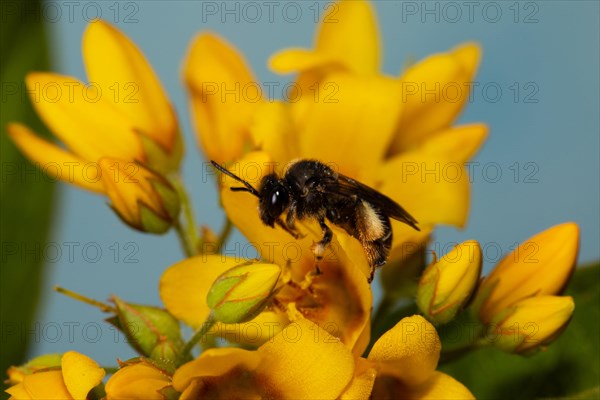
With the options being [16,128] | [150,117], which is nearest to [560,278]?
[150,117]

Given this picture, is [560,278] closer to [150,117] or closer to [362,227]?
[362,227]

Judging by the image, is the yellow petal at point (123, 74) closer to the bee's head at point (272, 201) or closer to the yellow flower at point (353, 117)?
the yellow flower at point (353, 117)

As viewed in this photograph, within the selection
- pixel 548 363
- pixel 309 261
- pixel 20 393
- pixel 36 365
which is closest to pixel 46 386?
pixel 20 393

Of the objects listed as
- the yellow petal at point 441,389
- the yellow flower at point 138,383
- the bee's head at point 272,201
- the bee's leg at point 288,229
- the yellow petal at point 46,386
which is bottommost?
the yellow petal at point 441,389

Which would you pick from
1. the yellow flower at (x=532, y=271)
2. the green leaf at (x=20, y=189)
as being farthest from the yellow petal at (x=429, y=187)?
the green leaf at (x=20, y=189)

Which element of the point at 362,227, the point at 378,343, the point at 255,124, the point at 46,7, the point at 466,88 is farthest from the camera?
the point at 46,7
